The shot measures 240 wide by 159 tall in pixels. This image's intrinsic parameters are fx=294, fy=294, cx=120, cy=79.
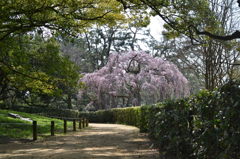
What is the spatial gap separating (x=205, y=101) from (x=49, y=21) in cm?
756

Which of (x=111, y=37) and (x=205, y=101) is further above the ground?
(x=111, y=37)

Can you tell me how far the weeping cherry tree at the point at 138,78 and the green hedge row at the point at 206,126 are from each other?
21.0 m

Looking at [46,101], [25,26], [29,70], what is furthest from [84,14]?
[46,101]

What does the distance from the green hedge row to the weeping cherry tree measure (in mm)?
20956

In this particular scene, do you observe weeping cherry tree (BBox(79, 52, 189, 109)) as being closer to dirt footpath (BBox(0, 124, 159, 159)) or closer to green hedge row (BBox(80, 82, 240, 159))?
dirt footpath (BBox(0, 124, 159, 159))

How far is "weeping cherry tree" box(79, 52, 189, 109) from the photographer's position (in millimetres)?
28078

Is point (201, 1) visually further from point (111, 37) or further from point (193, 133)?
point (111, 37)

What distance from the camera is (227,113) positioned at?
3.39m

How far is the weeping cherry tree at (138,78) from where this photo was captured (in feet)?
92.1

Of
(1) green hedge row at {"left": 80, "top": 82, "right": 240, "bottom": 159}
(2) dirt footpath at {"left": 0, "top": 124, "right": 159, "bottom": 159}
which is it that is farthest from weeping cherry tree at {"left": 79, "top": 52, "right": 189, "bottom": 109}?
(1) green hedge row at {"left": 80, "top": 82, "right": 240, "bottom": 159}

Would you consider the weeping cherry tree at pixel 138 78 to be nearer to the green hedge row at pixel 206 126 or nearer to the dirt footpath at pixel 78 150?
the dirt footpath at pixel 78 150

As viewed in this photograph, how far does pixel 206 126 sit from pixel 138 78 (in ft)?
80.8

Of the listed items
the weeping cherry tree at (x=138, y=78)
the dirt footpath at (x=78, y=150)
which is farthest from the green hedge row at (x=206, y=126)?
the weeping cherry tree at (x=138, y=78)

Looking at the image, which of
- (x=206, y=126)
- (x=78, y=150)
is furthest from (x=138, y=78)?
(x=206, y=126)
